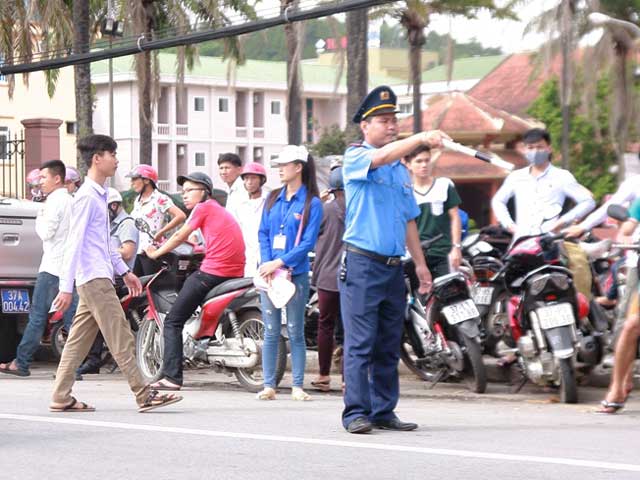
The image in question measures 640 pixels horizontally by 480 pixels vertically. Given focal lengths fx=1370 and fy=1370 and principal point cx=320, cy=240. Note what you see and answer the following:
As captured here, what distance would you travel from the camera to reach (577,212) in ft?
35.2

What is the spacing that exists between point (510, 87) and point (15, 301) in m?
48.5

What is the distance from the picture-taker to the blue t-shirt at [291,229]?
10359 millimetres

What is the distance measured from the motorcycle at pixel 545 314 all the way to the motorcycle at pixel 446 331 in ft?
1.07

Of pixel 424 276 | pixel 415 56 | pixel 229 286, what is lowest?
pixel 229 286

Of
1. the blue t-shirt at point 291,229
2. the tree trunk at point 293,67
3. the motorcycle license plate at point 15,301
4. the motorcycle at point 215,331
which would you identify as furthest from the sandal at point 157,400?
the tree trunk at point 293,67

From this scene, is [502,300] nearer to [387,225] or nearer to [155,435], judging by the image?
[387,225]

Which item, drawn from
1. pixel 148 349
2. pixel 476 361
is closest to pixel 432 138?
pixel 476 361

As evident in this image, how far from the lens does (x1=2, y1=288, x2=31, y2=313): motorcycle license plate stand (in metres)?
13.0

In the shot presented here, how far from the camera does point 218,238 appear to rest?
36.8 feet

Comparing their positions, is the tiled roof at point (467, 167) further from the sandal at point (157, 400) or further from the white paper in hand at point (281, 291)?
the sandal at point (157, 400)

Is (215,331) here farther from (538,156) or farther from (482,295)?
(538,156)

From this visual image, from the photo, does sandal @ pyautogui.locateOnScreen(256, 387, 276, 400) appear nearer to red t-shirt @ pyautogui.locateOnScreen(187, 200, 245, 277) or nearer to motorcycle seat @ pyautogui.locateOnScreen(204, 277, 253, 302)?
motorcycle seat @ pyautogui.locateOnScreen(204, 277, 253, 302)

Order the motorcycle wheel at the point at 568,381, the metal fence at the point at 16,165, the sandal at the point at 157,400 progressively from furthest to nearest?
the metal fence at the point at 16,165 < the motorcycle wheel at the point at 568,381 < the sandal at the point at 157,400

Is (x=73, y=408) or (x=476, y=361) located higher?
(x=476, y=361)
